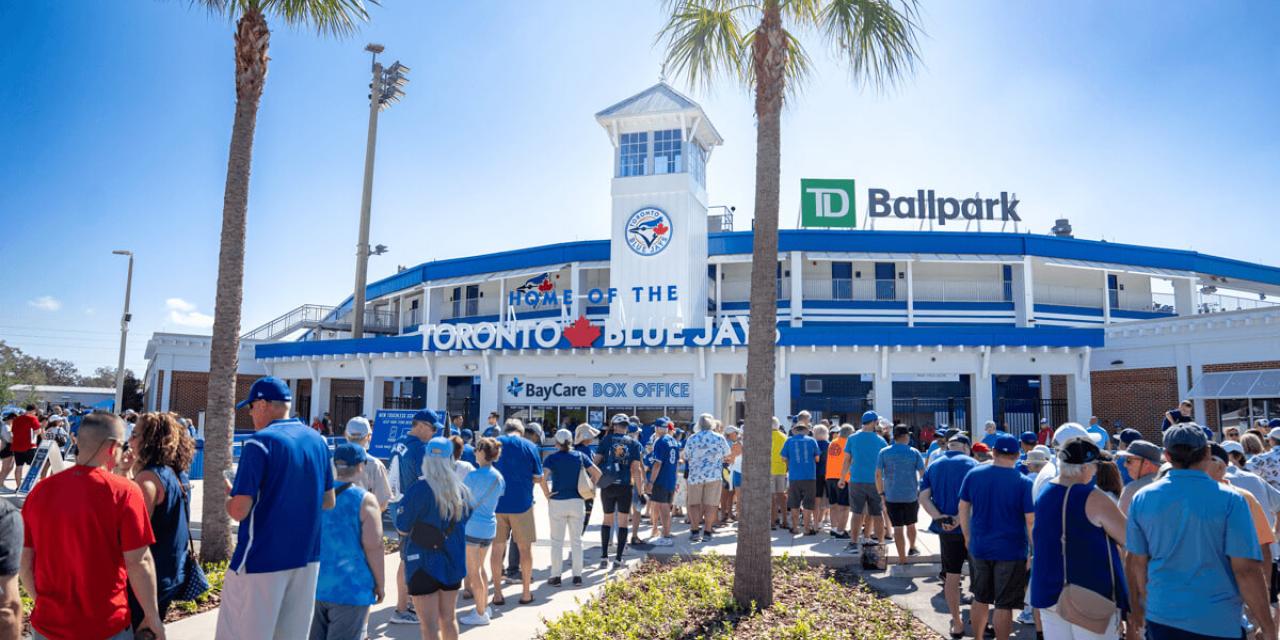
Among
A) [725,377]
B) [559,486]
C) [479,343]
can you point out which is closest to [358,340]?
[479,343]

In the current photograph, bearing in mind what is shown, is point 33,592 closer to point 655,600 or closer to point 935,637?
point 655,600

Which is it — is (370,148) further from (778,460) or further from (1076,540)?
(1076,540)

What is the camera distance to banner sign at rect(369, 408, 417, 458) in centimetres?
1407

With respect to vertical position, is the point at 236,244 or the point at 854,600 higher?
the point at 236,244

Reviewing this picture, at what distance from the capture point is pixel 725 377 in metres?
24.8

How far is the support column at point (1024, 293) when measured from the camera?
2770cm

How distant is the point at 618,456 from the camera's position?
9.95m

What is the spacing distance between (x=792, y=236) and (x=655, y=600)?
2190cm

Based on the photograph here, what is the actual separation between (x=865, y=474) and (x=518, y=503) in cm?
503

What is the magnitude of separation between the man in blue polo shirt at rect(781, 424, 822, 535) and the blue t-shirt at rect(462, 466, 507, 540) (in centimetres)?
622

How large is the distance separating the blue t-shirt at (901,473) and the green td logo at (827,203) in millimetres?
21474

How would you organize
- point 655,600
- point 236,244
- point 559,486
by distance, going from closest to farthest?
1. point 655,600
2. point 559,486
3. point 236,244

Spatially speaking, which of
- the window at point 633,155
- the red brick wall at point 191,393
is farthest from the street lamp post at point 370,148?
the window at point 633,155

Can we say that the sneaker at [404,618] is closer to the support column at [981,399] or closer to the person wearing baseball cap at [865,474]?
the person wearing baseball cap at [865,474]
